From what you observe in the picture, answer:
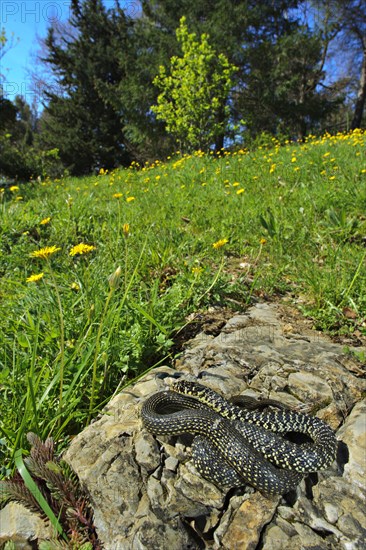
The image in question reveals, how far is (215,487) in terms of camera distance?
166 centimetres

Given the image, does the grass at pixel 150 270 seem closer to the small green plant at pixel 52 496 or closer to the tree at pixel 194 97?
the small green plant at pixel 52 496

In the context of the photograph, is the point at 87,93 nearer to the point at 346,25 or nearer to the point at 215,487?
the point at 346,25

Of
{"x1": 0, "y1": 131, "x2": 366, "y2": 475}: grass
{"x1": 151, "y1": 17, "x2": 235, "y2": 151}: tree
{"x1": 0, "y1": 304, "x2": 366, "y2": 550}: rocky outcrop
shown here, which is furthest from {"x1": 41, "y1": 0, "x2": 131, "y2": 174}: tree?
{"x1": 0, "y1": 304, "x2": 366, "y2": 550}: rocky outcrop

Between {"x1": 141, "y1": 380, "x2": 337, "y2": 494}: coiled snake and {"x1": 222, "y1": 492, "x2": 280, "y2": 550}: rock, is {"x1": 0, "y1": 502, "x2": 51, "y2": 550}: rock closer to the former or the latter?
{"x1": 141, "y1": 380, "x2": 337, "y2": 494}: coiled snake

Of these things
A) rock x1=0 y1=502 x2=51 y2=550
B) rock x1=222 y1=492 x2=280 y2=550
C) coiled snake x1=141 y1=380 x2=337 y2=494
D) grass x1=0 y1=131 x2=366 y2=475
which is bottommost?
rock x1=222 y1=492 x2=280 y2=550

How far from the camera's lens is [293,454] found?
166 centimetres

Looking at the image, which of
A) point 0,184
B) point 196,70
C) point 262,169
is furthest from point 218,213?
point 196,70

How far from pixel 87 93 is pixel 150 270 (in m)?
21.7

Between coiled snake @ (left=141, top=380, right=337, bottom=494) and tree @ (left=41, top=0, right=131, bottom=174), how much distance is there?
70.4 feet

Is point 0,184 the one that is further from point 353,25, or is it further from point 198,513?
point 353,25

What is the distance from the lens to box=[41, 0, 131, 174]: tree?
21344 mm

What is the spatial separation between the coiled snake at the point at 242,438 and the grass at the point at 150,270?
0.39 m

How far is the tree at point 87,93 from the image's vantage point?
21344 mm

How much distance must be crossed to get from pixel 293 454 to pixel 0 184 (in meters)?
13.1
